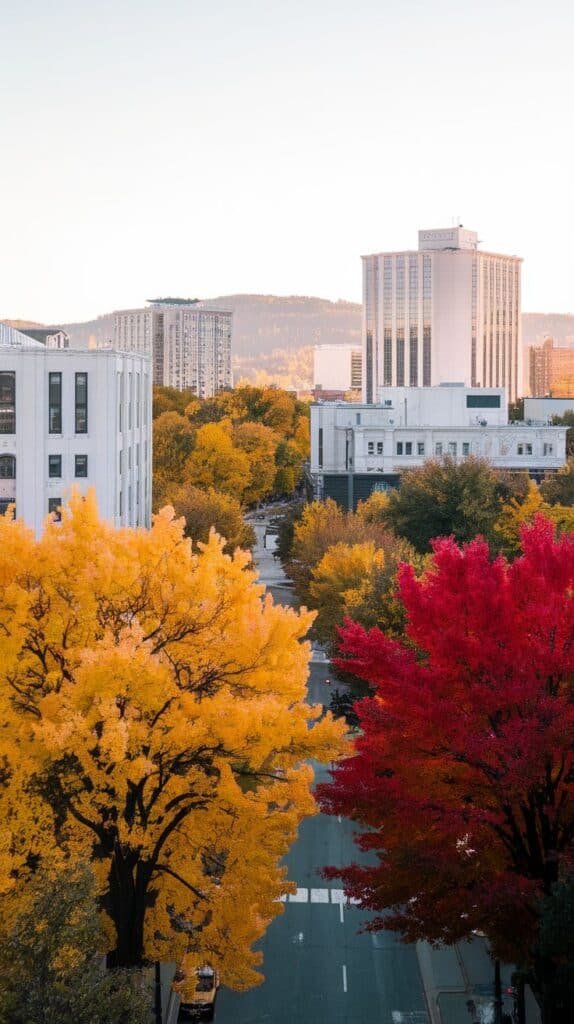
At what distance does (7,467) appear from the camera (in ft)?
180

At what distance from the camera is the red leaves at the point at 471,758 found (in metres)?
21.5

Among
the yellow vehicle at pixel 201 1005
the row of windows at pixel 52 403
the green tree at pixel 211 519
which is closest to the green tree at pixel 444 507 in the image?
the green tree at pixel 211 519

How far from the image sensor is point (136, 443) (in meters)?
64.2

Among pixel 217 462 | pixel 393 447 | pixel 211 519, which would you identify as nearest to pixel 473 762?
pixel 211 519

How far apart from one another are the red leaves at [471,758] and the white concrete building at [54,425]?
1294 inches

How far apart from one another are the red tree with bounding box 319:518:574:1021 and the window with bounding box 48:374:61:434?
3347 centimetres

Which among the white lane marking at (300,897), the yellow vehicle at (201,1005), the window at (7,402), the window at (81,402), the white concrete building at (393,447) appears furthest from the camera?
the white concrete building at (393,447)

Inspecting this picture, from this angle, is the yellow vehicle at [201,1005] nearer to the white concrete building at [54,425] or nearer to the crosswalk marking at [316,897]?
the crosswalk marking at [316,897]

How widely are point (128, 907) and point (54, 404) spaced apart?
34.5m

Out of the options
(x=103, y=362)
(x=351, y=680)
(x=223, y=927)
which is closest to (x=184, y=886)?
(x=223, y=927)

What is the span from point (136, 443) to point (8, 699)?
42.4 metres

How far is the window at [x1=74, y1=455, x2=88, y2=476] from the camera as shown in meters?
55.8

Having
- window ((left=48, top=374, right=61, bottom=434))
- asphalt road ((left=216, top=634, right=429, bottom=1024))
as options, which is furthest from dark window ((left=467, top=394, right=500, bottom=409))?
asphalt road ((left=216, top=634, right=429, bottom=1024))

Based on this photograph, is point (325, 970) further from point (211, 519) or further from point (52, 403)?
point (211, 519)
